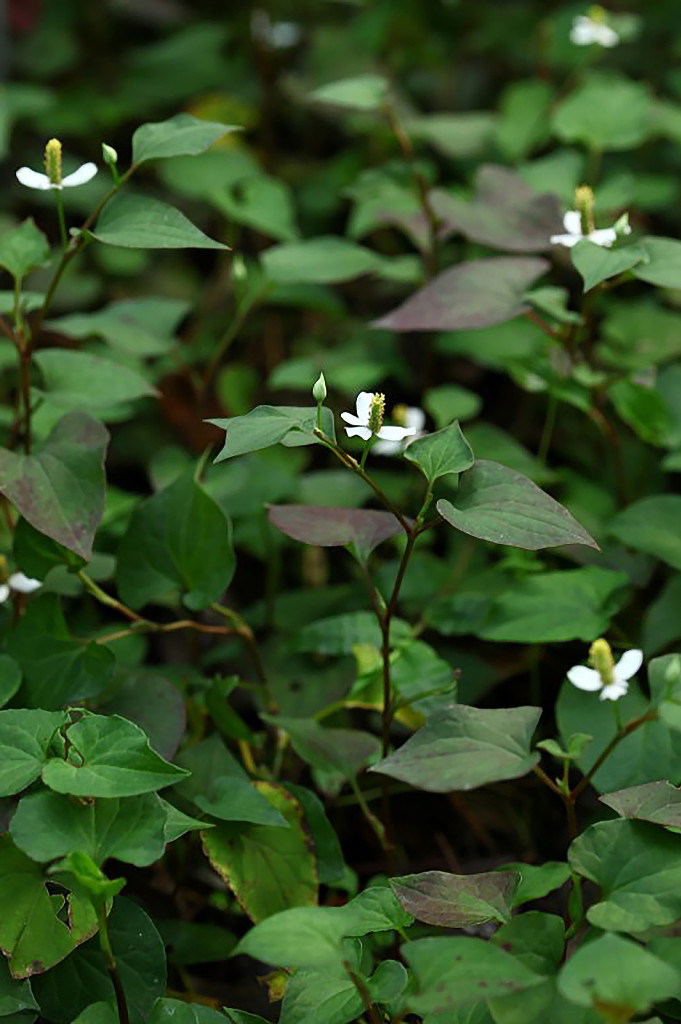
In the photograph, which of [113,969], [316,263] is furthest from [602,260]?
[113,969]

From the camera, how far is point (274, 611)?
5.18 feet

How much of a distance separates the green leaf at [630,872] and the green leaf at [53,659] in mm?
525

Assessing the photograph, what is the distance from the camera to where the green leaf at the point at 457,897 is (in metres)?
0.96

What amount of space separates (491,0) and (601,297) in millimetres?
1024

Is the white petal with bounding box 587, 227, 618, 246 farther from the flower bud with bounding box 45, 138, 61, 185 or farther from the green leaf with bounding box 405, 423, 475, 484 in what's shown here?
the flower bud with bounding box 45, 138, 61, 185

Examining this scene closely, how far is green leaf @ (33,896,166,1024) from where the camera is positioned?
3.37 ft

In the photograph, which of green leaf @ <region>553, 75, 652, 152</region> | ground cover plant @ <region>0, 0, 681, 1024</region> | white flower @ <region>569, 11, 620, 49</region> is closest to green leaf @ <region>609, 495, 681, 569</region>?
ground cover plant @ <region>0, 0, 681, 1024</region>

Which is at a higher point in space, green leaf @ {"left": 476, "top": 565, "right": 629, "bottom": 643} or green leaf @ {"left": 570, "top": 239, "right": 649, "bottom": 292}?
green leaf @ {"left": 570, "top": 239, "right": 649, "bottom": 292}

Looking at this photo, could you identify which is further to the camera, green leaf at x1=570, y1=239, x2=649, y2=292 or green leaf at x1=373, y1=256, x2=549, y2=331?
green leaf at x1=373, y1=256, x2=549, y2=331

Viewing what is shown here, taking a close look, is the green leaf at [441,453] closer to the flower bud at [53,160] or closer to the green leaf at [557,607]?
the green leaf at [557,607]

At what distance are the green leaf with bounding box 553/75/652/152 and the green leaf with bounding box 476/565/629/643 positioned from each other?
917mm

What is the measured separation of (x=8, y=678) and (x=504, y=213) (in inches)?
35.6

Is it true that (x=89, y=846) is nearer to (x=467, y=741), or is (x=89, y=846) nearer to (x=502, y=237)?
(x=467, y=741)

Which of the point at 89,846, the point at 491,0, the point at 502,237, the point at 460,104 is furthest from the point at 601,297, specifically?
the point at 89,846
